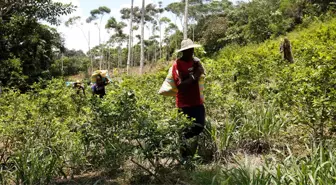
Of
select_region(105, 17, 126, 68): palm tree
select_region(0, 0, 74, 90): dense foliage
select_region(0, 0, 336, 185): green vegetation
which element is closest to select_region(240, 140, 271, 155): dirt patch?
select_region(0, 0, 336, 185): green vegetation

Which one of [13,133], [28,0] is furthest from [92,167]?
[28,0]

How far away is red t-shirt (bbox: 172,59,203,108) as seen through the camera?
10.7ft

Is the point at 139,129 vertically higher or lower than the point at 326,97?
lower

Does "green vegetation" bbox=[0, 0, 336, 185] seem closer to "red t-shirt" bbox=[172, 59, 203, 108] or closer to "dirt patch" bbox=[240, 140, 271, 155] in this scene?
"dirt patch" bbox=[240, 140, 271, 155]

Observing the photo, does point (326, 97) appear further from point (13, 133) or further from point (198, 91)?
point (13, 133)

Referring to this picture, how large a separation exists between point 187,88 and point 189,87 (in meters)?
0.02

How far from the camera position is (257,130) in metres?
3.67

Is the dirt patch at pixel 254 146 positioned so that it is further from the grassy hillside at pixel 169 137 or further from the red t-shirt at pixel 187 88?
the red t-shirt at pixel 187 88

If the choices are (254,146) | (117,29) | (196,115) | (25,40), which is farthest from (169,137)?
(117,29)

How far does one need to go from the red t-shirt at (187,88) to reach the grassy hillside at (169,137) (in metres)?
0.29

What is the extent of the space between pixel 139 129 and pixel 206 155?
123 cm

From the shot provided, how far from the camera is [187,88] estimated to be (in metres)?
3.30

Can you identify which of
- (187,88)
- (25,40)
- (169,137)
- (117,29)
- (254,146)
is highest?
(117,29)

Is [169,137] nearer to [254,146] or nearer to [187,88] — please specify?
[187,88]
